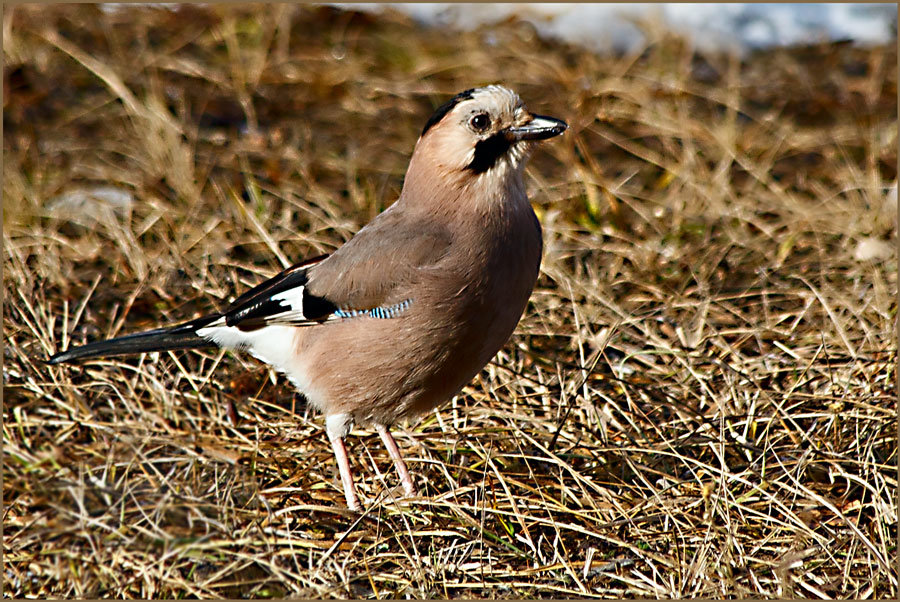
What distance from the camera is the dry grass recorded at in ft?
9.11

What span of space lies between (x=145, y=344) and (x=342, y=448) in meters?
0.80

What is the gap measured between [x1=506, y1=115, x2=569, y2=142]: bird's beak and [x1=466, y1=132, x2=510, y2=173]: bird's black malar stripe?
30 millimetres

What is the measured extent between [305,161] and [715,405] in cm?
294

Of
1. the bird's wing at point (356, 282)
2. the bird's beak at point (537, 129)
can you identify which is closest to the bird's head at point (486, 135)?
the bird's beak at point (537, 129)

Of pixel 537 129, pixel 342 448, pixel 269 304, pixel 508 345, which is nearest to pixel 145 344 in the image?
pixel 269 304

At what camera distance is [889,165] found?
5.45 metres

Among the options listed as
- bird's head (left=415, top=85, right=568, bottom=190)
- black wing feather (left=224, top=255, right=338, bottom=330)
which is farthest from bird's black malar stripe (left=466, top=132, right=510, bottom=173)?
black wing feather (left=224, top=255, right=338, bottom=330)

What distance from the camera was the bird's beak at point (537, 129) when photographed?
10.3 feet

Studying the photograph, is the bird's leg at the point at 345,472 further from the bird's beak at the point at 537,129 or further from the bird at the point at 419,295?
the bird's beak at the point at 537,129

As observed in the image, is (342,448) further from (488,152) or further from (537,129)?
(537,129)

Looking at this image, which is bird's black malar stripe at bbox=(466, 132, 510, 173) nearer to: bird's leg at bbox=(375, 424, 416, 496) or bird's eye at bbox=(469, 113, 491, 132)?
bird's eye at bbox=(469, 113, 491, 132)

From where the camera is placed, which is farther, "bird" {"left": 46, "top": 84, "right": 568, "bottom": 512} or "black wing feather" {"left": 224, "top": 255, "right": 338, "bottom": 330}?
"black wing feather" {"left": 224, "top": 255, "right": 338, "bottom": 330}

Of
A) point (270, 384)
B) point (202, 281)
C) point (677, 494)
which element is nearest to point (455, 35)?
point (202, 281)

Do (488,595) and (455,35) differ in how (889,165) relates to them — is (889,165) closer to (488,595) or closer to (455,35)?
(455,35)
